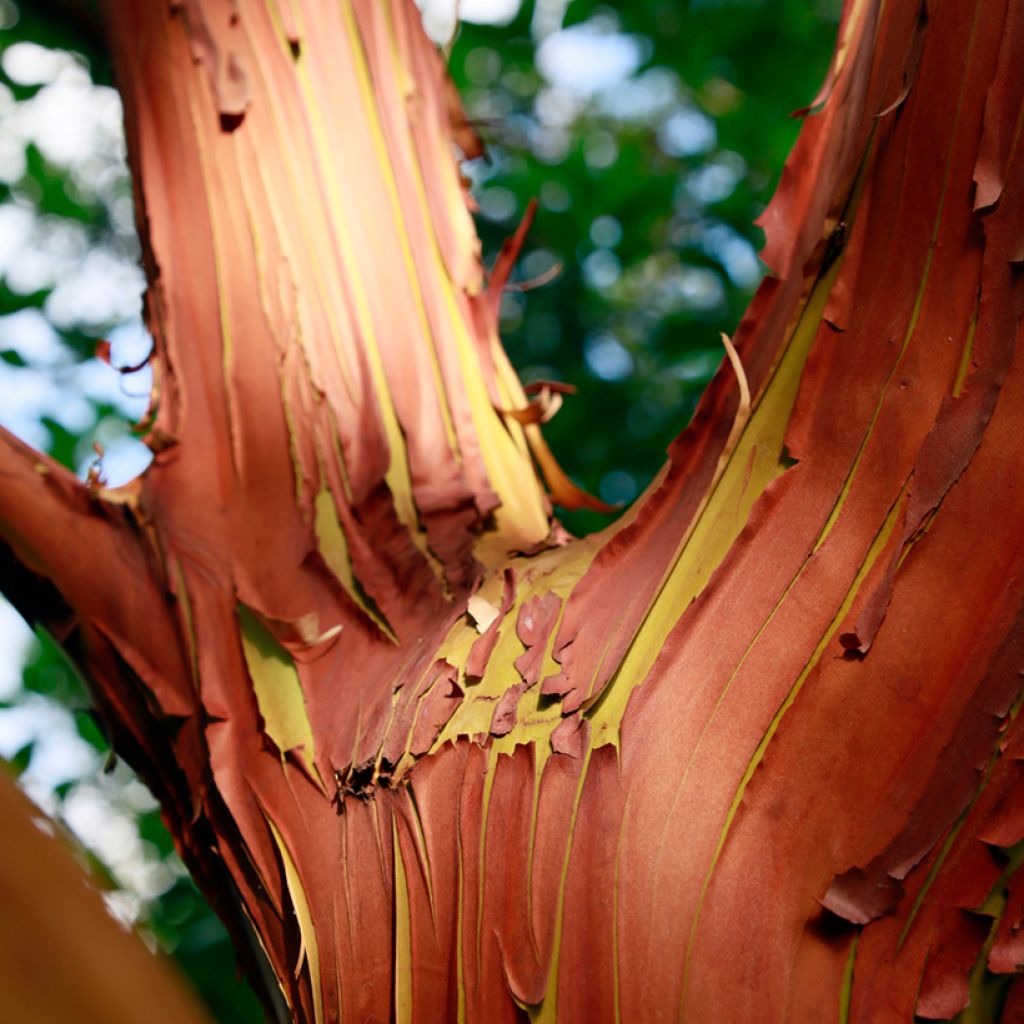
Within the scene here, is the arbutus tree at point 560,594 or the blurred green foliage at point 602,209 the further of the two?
the blurred green foliage at point 602,209

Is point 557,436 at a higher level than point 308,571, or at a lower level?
lower

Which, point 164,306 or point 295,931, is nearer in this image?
point 295,931

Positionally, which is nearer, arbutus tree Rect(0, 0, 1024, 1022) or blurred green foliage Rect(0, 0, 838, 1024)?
arbutus tree Rect(0, 0, 1024, 1022)

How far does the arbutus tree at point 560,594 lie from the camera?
1.20 ft

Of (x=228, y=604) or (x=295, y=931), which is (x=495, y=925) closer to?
(x=295, y=931)

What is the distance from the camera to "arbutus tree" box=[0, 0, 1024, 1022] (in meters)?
0.36

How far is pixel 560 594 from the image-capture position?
0.50 m

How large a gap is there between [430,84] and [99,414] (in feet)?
2.85

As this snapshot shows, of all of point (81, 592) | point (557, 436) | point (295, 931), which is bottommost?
point (557, 436)

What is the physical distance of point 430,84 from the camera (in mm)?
757

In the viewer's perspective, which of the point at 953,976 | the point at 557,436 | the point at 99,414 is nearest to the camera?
the point at 953,976

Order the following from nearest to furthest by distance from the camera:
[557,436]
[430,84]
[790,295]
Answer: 1. [790,295]
2. [430,84]
3. [557,436]

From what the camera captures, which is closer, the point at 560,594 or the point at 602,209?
the point at 560,594

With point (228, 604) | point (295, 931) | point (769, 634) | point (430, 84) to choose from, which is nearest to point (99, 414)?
point (430, 84)
